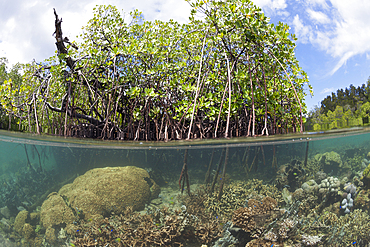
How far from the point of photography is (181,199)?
17.0 ft

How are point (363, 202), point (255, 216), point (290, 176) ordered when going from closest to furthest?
point (255, 216), point (290, 176), point (363, 202)

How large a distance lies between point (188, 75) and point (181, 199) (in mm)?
3198

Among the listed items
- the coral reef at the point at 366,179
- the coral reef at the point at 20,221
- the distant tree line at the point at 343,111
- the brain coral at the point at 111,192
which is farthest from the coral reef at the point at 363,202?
the coral reef at the point at 20,221

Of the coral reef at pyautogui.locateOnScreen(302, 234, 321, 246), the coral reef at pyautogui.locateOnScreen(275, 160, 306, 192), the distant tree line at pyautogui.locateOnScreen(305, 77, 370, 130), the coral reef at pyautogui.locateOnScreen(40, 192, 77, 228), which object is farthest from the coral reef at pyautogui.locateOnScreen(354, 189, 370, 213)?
the coral reef at pyautogui.locateOnScreen(40, 192, 77, 228)

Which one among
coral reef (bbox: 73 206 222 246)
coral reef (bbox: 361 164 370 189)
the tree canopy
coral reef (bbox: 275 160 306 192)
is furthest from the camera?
coral reef (bbox: 361 164 370 189)

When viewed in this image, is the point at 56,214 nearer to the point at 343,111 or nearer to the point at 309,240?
the point at 309,240

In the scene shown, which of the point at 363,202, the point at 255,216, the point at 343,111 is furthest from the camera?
the point at 363,202

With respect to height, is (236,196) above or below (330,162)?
below

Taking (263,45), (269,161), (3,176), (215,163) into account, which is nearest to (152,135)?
(215,163)

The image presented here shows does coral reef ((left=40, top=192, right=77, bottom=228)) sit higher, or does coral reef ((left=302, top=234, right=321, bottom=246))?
coral reef ((left=40, top=192, right=77, bottom=228))

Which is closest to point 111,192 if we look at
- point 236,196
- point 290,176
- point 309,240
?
point 236,196

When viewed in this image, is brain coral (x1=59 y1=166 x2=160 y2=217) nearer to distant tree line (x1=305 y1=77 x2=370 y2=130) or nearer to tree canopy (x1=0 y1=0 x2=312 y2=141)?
tree canopy (x1=0 y1=0 x2=312 y2=141)

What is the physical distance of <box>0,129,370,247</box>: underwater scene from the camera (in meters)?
4.59

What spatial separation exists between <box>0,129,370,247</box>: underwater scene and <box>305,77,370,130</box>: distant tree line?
20.3 inches
